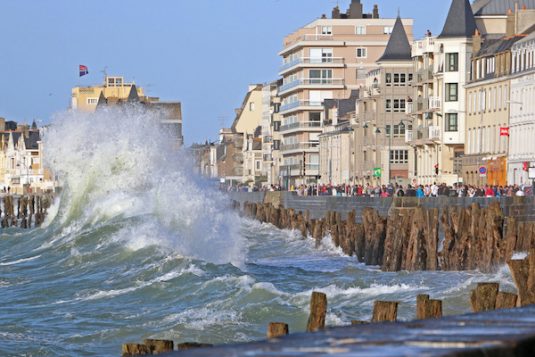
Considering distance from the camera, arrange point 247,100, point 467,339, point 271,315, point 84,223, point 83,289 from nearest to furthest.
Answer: point 467,339 < point 271,315 < point 83,289 < point 84,223 < point 247,100

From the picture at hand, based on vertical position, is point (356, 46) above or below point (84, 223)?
above

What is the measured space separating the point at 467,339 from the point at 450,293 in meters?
16.1

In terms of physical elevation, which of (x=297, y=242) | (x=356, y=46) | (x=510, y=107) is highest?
(x=356, y=46)

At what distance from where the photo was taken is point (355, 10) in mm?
141750

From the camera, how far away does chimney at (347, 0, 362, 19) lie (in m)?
141

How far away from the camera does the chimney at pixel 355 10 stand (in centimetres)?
14121

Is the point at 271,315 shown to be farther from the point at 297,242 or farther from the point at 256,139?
the point at 256,139

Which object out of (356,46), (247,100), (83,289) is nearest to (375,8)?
(356,46)

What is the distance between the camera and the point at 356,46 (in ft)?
451

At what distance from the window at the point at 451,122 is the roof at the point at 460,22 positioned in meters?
4.68

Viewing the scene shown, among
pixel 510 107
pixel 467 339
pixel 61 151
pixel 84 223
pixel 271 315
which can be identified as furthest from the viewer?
pixel 510 107

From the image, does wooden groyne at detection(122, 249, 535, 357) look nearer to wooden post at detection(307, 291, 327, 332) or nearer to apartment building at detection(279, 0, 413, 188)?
wooden post at detection(307, 291, 327, 332)

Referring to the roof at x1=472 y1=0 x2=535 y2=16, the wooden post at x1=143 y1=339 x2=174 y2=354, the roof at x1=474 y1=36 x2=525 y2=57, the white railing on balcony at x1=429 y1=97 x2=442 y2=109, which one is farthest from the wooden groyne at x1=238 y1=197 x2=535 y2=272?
the roof at x1=472 y1=0 x2=535 y2=16

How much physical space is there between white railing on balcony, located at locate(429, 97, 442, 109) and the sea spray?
129 ft
